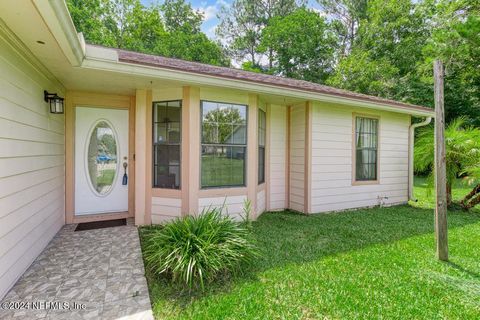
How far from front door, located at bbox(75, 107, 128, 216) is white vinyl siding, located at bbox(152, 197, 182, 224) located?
834 millimetres

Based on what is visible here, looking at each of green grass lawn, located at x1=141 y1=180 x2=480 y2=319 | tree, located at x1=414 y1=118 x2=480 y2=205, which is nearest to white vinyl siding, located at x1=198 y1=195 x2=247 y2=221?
green grass lawn, located at x1=141 y1=180 x2=480 y2=319

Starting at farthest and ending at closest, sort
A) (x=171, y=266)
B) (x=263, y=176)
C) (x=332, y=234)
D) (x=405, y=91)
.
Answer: (x=405, y=91)
(x=263, y=176)
(x=332, y=234)
(x=171, y=266)

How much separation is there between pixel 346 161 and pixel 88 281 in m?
5.28

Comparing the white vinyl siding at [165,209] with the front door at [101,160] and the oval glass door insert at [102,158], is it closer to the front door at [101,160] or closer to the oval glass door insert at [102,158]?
the front door at [101,160]

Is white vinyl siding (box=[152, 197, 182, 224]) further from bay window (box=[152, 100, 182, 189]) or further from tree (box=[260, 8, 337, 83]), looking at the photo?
tree (box=[260, 8, 337, 83])

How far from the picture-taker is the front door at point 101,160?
4.40 meters

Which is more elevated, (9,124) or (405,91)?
(405,91)

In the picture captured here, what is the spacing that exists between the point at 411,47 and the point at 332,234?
14.9 m

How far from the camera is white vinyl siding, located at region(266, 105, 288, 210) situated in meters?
5.51

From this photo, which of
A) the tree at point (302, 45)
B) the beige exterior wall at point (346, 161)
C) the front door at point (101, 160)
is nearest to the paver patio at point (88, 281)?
the front door at point (101, 160)

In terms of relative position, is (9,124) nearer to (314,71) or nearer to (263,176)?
(263,176)

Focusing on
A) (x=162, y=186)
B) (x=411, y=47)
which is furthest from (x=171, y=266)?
(x=411, y=47)

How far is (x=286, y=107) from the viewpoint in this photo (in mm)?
5688

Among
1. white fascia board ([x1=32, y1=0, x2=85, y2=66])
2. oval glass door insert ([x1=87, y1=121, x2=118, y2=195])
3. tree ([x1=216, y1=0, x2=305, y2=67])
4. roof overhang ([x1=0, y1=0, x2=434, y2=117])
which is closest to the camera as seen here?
white fascia board ([x1=32, y1=0, x2=85, y2=66])
